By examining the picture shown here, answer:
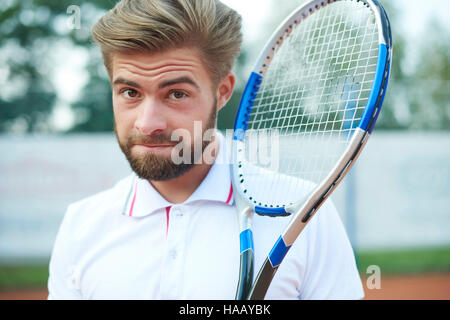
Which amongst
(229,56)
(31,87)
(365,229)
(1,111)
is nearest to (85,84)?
(31,87)

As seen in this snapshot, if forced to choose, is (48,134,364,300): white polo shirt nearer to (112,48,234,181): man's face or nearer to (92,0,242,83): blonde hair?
(112,48,234,181): man's face

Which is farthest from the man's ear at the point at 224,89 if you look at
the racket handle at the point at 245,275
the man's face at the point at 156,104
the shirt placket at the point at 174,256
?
the racket handle at the point at 245,275

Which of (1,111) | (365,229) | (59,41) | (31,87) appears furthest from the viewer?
(59,41)

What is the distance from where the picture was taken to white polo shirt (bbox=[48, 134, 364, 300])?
1.34 meters

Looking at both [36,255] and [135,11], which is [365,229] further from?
[135,11]

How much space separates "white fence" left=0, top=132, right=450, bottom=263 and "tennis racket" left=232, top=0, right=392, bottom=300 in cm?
478

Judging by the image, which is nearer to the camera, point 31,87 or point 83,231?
point 83,231

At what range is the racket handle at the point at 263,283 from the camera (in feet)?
4.17

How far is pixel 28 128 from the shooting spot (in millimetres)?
9164

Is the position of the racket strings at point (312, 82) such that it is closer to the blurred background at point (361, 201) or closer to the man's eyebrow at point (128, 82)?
the man's eyebrow at point (128, 82)

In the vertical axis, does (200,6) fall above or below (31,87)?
below

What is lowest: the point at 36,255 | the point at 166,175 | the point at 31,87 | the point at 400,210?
the point at 36,255

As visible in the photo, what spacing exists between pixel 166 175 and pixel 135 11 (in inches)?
20.0
